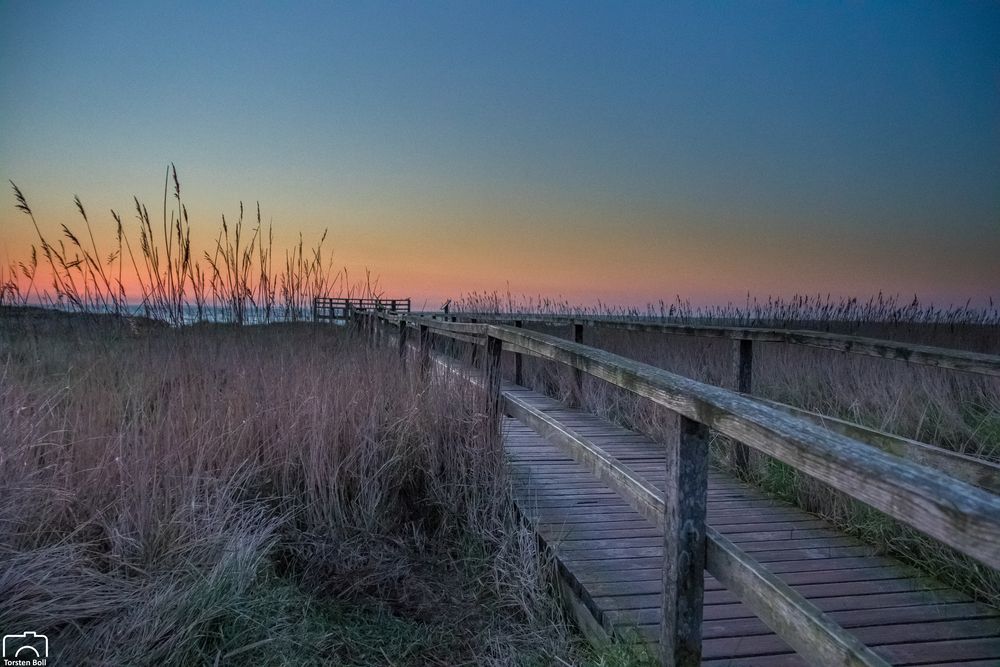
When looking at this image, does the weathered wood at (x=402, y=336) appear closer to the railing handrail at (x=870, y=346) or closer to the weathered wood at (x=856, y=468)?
the railing handrail at (x=870, y=346)

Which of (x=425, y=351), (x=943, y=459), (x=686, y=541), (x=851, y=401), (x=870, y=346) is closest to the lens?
(x=686, y=541)

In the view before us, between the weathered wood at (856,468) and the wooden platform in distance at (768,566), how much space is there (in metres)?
0.98

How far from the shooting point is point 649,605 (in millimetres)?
2539

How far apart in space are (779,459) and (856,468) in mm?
471

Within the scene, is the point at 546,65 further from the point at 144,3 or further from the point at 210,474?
the point at 210,474

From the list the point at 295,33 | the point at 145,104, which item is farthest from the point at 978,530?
the point at 295,33

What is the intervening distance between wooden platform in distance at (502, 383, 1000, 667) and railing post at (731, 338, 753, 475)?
0.76 feet

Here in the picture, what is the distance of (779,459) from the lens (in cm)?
164

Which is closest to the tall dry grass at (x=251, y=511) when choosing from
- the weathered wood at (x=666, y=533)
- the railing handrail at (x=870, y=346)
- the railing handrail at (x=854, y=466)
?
the weathered wood at (x=666, y=533)

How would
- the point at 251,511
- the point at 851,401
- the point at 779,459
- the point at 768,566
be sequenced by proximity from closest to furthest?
the point at 779,459 → the point at 768,566 → the point at 251,511 → the point at 851,401

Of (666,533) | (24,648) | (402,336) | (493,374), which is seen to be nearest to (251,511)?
(24,648)

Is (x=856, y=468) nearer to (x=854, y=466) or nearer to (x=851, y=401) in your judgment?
(x=854, y=466)

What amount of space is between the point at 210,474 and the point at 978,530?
10.8 feet

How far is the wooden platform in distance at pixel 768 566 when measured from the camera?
2.24m
